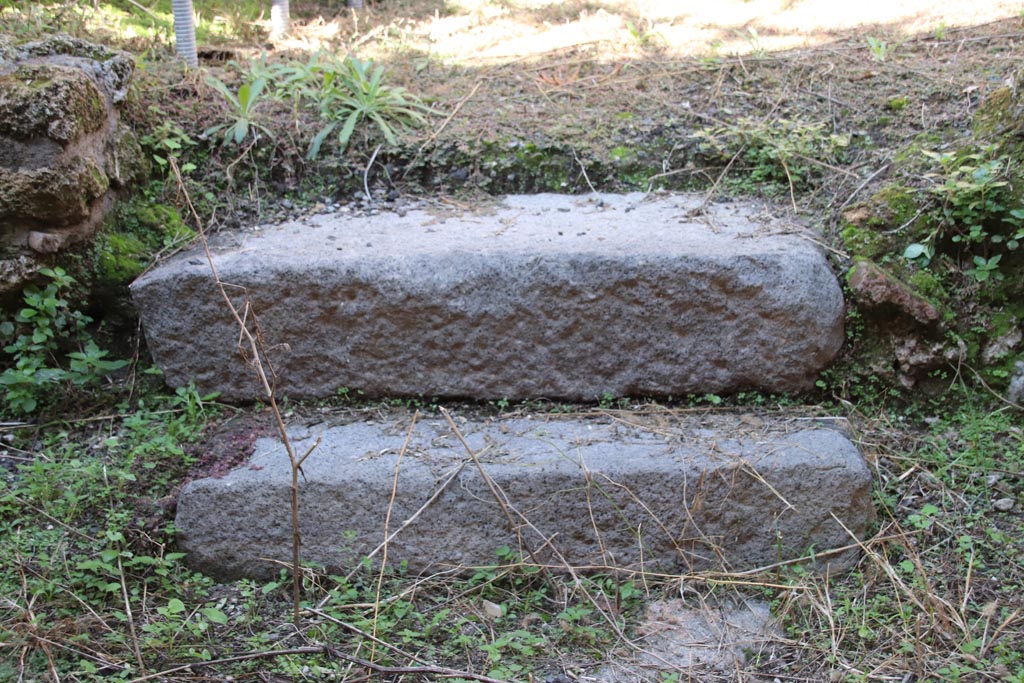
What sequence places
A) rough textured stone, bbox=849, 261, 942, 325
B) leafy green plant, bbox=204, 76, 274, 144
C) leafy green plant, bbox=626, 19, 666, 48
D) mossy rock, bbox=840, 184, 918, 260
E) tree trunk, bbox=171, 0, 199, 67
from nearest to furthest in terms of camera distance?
rough textured stone, bbox=849, 261, 942, 325, mossy rock, bbox=840, 184, 918, 260, leafy green plant, bbox=204, 76, 274, 144, tree trunk, bbox=171, 0, 199, 67, leafy green plant, bbox=626, 19, 666, 48

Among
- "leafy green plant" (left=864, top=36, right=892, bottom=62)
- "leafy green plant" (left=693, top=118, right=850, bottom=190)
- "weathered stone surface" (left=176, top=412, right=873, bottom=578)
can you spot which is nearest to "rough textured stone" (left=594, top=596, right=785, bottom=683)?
"weathered stone surface" (left=176, top=412, right=873, bottom=578)

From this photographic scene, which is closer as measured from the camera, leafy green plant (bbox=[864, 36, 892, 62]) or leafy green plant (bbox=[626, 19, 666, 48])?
leafy green plant (bbox=[864, 36, 892, 62])

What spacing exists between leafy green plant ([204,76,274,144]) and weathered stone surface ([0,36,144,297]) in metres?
0.52

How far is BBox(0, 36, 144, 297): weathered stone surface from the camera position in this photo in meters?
2.76

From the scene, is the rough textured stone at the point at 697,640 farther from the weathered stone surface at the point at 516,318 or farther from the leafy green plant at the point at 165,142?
the leafy green plant at the point at 165,142

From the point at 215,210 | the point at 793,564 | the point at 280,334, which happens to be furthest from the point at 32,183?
the point at 793,564

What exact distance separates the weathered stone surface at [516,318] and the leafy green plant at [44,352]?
0.24 m

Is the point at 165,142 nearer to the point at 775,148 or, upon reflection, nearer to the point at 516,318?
the point at 516,318

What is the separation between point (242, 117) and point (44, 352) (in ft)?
4.06

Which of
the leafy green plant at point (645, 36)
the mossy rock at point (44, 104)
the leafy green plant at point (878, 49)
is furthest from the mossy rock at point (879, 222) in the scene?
the mossy rock at point (44, 104)

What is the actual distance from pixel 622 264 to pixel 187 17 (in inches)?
92.5

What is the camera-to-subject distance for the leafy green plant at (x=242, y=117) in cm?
345

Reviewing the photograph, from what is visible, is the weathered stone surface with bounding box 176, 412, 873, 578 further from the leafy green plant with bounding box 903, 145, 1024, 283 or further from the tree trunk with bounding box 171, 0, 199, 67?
the tree trunk with bounding box 171, 0, 199, 67

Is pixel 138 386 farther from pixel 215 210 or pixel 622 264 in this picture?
pixel 622 264
